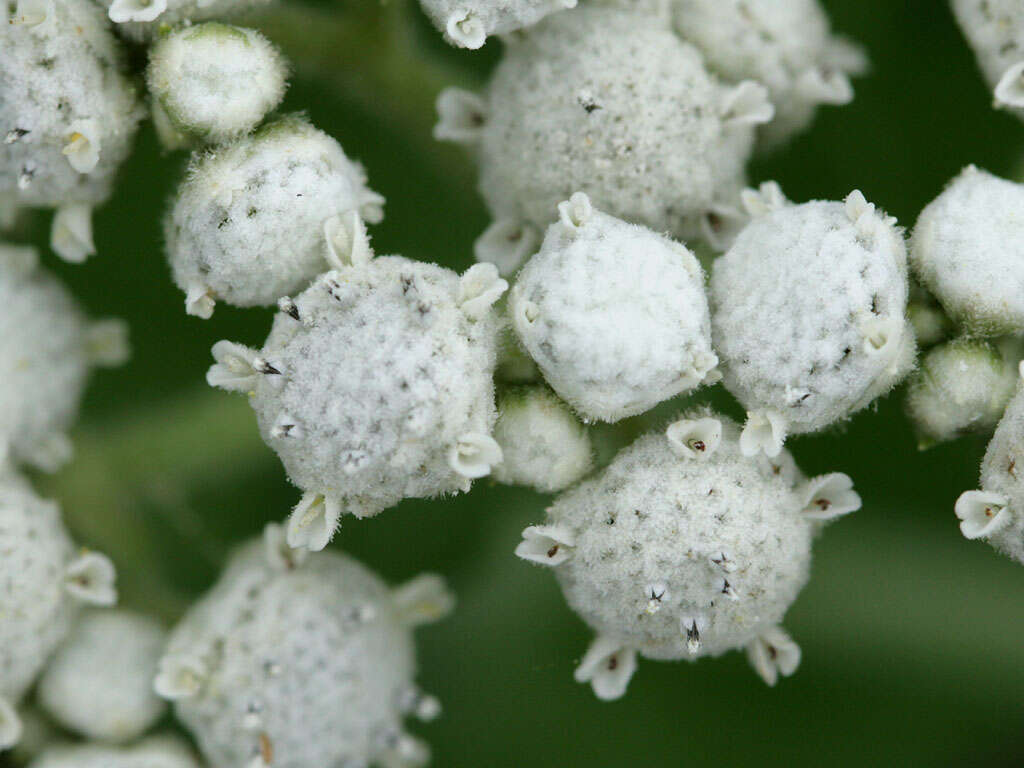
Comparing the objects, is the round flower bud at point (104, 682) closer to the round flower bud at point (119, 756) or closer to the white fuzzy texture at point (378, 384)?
the round flower bud at point (119, 756)

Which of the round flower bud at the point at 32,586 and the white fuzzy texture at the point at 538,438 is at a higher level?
the white fuzzy texture at the point at 538,438

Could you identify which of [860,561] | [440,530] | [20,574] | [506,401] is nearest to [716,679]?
[860,561]

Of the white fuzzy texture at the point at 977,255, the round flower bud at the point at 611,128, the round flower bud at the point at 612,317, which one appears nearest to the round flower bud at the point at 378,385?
the round flower bud at the point at 612,317

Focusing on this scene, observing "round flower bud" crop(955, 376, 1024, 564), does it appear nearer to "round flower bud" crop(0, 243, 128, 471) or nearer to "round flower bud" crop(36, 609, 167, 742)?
"round flower bud" crop(36, 609, 167, 742)

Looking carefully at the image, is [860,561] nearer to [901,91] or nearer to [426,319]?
[901,91]

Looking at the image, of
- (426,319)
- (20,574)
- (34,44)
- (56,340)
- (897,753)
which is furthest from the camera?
(897,753)

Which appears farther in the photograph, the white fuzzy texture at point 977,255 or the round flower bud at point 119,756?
the round flower bud at point 119,756

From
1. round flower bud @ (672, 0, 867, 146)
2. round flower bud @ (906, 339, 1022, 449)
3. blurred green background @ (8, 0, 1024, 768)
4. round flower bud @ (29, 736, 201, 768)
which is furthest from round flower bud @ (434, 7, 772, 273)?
round flower bud @ (29, 736, 201, 768)
